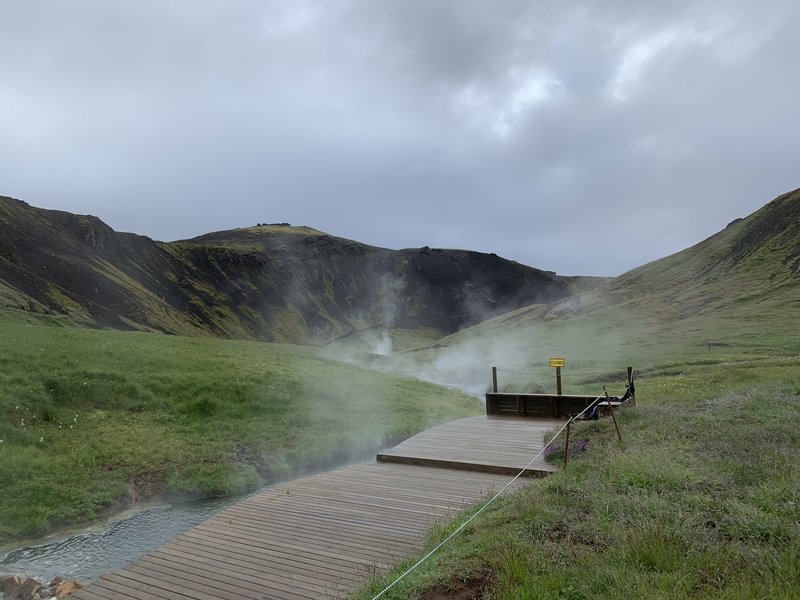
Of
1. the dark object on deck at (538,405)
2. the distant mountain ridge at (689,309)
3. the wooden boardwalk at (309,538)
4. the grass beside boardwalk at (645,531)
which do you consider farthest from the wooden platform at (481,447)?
the distant mountain ridge at (689,309)

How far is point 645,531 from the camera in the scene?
5.28 meters

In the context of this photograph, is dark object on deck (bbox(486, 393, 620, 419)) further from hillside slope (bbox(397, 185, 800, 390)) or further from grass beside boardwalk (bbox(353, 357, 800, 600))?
hillside slope (bbox(397, 185, 800, 390))

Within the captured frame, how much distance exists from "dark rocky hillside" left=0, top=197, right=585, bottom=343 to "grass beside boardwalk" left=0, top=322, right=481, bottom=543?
119 feet

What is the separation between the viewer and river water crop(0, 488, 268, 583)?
9.20 meters

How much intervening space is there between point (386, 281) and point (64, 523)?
184352 millimetres

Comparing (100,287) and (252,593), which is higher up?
(100,287)

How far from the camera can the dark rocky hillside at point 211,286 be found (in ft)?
277

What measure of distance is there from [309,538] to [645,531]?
5339 mm

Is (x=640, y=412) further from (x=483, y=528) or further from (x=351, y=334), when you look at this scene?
(x=351, y=334)

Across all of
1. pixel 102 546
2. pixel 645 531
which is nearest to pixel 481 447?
pixel 645 531

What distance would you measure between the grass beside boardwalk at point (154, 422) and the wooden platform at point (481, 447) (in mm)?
3877

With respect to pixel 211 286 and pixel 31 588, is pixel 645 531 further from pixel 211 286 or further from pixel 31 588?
pixel 211 286

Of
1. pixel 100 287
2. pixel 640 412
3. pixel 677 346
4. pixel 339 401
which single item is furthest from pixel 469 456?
pixel 100 287

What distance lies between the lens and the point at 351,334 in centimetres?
15975
